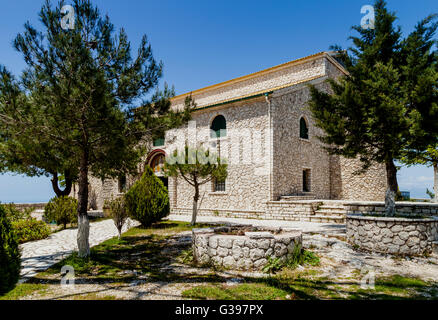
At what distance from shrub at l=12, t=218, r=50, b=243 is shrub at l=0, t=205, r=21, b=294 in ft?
20.4

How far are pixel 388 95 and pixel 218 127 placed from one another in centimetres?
933

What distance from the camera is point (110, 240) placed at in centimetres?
873

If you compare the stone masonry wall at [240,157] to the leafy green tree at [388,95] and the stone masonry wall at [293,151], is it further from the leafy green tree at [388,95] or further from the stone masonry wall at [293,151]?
the leafy green tree at [388,95]

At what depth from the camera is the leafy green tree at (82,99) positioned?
519cm

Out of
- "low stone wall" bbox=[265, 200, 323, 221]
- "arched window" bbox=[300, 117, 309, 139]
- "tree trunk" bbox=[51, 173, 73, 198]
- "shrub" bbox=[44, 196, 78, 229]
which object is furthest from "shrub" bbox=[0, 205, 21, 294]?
"arched window" bbox=[300, 117, 309, 139]

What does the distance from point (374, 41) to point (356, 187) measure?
33.8 feet

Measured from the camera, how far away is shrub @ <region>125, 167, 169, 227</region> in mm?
11023

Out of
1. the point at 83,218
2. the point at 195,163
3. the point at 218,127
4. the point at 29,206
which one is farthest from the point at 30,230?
the point at 29,206

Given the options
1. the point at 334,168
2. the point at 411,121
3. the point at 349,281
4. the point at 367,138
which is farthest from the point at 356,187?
the point at 349,281

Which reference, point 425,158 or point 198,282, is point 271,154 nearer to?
point 425,158

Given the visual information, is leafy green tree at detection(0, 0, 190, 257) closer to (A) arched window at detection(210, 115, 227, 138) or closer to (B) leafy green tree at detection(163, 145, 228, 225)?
(B) leafy green tree at detection(163, 145, 228, 225)

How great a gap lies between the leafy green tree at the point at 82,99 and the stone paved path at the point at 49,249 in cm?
97

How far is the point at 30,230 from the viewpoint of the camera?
912cm

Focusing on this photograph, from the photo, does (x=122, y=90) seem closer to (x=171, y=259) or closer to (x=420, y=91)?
(x=171, y=259)
